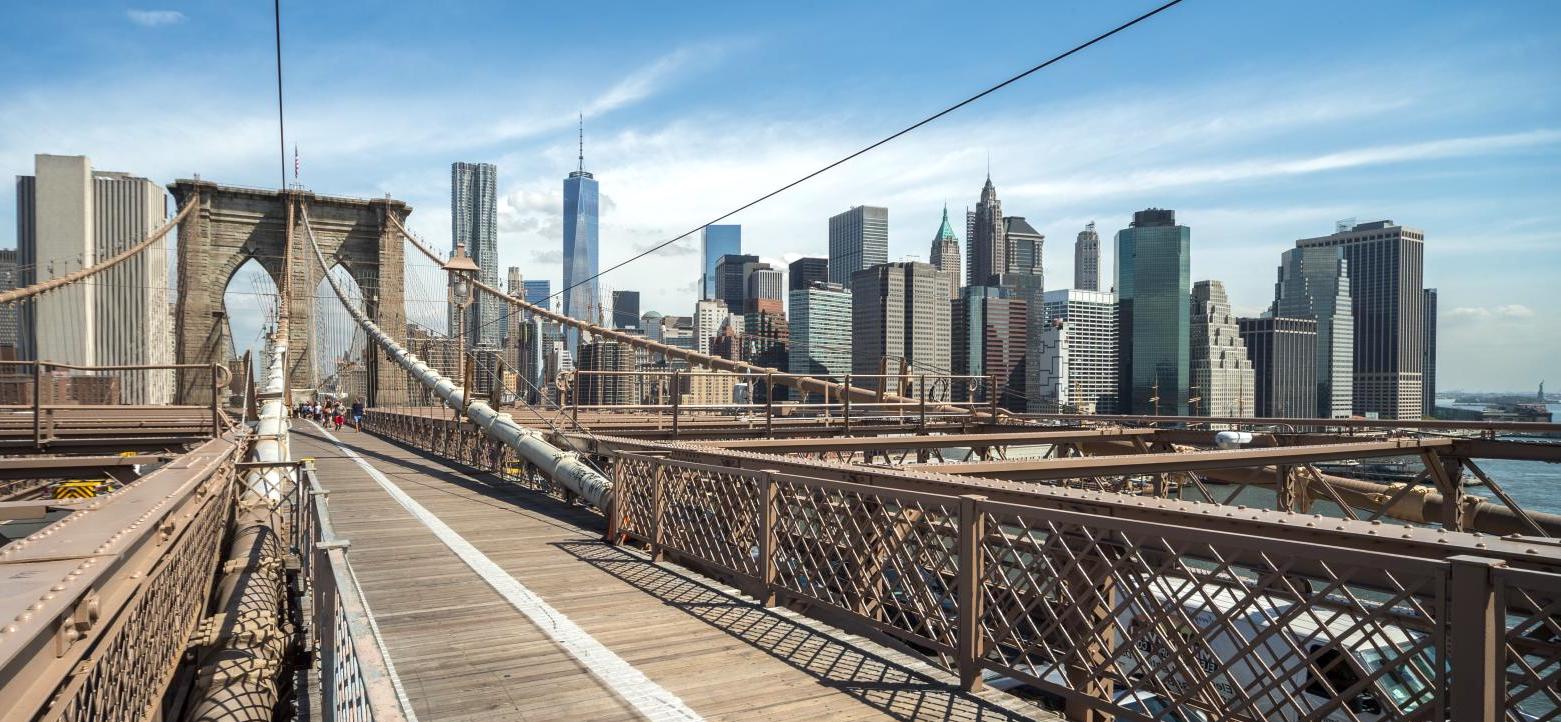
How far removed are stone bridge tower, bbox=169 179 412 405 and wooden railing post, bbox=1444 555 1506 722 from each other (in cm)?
5690

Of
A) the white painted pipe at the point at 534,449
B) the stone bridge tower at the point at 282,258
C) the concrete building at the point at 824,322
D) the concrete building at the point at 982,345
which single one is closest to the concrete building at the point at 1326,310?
the concrete building at the point at 982,345

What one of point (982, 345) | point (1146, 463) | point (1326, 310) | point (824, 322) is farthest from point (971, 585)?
point (1326, 310)

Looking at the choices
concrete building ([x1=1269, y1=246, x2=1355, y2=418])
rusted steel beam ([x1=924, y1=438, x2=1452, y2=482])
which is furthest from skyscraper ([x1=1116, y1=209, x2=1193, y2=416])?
rusted steel beam ([x1=924, y1=438, x2=1452, y2=482])

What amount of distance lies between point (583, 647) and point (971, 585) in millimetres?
2957

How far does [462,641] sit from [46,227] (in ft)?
504

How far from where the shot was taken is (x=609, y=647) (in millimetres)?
6820

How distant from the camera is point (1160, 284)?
197375 millimetres

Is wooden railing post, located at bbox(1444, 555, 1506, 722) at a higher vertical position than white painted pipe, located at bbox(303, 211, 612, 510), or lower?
higher

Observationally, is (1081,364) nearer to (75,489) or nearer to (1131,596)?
(75,489)

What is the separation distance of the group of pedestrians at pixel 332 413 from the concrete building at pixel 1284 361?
14127 centimetres

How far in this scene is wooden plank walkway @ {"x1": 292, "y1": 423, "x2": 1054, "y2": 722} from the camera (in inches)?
220

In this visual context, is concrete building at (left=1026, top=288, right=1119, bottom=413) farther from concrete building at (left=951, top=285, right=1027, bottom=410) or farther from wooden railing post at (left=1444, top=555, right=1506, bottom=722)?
wooden railing post at (left=1444, top=555, right=1506, bottom=722)

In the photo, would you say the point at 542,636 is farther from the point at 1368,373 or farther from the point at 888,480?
the point at 1368,373

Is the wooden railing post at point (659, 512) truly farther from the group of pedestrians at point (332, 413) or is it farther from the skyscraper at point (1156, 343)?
the skyscraper at point (1156, 343)
